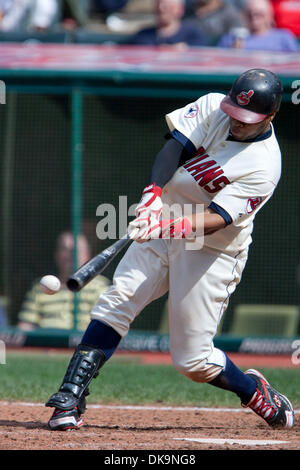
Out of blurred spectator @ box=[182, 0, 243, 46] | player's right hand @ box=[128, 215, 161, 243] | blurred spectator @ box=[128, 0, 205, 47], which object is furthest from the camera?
blurred spectator @ box=[182, 0, 243, 46]

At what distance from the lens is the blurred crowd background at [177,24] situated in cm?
846

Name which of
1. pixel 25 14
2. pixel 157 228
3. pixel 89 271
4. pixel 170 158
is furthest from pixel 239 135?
pixel 25 14

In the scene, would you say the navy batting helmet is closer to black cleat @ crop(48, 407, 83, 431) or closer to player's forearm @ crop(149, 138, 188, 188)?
player's forearm @ crop(149, 138, 188, 188)

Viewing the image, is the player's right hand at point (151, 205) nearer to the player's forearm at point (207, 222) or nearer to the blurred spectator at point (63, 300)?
the player's forearm at point (207, 222)

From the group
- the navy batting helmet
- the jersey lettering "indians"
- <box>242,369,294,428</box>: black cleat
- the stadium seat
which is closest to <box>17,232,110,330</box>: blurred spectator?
the stadium seat

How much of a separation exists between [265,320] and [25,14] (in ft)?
15.8

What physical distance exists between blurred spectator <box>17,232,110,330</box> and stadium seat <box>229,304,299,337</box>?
4.16 ft

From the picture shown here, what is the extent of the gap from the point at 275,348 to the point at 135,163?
2.12m

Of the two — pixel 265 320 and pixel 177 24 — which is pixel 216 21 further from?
pixel 265 320

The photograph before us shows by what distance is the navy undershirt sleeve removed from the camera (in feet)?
12.5

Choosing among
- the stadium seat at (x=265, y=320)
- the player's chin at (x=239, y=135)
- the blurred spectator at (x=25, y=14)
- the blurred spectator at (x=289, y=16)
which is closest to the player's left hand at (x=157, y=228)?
the player's chin at (x=239, y=135)

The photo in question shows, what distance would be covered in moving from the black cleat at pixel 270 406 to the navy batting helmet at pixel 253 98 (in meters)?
1.39

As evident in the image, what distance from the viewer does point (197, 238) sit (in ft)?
12.8

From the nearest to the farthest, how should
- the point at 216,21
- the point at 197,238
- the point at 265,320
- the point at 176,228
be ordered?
the point at 176,228, the point at 197,238, the point at 265,320, the point at 216,21
